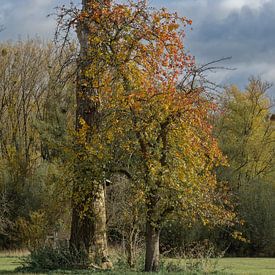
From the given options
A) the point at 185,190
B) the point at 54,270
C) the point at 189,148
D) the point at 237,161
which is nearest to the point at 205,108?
the point at 189,148

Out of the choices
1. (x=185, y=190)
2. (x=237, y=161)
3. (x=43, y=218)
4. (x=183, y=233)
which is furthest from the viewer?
(x=237, y=161)

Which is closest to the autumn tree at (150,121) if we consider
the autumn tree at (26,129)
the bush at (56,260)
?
the bush at (56,260)

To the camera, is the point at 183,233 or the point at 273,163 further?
the point at 273,163

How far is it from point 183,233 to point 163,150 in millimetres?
27455

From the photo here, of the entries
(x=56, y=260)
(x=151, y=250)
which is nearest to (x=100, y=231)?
(x=56, y=260)

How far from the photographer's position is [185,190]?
18938mm

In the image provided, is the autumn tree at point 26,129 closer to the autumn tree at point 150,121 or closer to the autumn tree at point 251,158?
the autumn tree at point 251,158

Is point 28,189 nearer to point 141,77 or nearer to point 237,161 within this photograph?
point 237,161

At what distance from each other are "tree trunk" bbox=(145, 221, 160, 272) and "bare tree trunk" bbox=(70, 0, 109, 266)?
2.27m

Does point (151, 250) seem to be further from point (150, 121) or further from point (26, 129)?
point (26, 129)

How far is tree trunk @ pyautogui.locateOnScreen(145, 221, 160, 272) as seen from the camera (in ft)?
65.6

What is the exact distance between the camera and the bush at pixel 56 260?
21484 millimetres

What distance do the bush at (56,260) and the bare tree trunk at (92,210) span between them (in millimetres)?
360

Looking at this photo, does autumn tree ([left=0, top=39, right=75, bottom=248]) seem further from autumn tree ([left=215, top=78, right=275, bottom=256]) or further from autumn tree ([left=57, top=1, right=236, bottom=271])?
autumn tree ([left=57, top=1, right=236, bottom=271])
